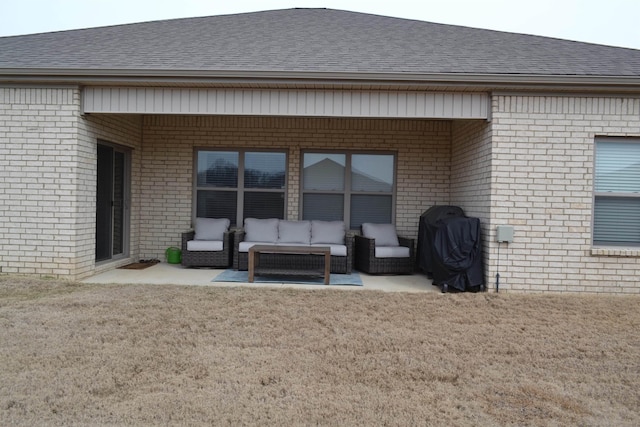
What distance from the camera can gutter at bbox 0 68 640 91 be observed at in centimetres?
591

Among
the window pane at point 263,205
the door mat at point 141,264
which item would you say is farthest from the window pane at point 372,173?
the door mat at point 141,264

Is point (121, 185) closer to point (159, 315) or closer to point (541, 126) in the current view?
point (159, 315)

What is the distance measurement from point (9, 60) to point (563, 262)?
8.53 meters

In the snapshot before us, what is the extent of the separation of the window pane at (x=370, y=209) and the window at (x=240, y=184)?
4.68 feet

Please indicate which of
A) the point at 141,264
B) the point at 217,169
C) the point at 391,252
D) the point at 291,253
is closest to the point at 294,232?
the point at 291,253

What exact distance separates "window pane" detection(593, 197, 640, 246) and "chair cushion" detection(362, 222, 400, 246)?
10.2 ft

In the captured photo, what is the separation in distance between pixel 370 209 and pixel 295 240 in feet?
5.73

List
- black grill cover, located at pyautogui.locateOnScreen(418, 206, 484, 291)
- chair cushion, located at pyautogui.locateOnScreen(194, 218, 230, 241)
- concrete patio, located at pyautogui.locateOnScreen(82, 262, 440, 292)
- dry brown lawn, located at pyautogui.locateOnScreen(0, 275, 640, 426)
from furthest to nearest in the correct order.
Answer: chair cushion, located at pyautogui.locateOnScreen(194, 218, 230, 241)
concrete patio, located at pyautogui.locateOnScreen(82, 262, 440, 292)
black grill cover, located at pyautogui.locateOnScreen(418, 206, 484, 291)
dry brown lawn, located at pyautogui.locateOnScreen(0, 275, 640, 426)

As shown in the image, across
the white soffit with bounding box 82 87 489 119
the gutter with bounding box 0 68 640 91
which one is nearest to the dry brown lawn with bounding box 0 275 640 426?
the white soffit with bounding box 82 87 489 119

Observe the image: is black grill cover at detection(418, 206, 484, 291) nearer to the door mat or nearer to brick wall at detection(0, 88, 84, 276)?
the door mat

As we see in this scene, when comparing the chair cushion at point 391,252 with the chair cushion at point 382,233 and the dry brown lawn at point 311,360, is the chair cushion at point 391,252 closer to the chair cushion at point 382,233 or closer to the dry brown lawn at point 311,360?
the chair cushion at point 382,233

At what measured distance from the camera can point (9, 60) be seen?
6.49 m

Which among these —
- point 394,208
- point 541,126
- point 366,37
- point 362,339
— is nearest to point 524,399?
point 362,339

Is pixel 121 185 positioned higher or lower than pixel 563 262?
higher
